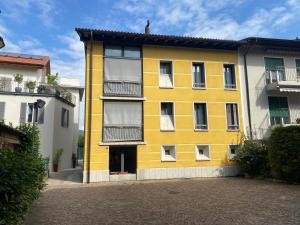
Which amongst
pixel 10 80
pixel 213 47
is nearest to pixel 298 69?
pixel 213 47

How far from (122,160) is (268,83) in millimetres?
12894

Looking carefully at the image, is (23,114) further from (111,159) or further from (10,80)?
(111,159)

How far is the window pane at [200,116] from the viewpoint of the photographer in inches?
803

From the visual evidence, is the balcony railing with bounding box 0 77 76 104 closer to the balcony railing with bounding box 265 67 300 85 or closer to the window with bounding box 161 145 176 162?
the window with bounding box 161 145 176 162

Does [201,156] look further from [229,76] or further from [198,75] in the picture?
[229,76]

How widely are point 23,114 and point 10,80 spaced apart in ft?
11.3

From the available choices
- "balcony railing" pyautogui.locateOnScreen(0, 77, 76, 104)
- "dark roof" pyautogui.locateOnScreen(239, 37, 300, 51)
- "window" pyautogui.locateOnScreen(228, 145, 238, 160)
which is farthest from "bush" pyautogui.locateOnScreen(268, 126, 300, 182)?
"balcony railing" pyautogui.locateOnScreen(0, 77, 76, 104)

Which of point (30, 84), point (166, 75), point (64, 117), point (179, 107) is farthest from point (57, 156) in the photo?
point (166, 75)

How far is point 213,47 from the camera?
2131 centimetres

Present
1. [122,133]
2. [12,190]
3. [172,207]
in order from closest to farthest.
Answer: [12,190]
[172,207]
[122,133]

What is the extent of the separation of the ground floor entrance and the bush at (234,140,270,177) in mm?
7500

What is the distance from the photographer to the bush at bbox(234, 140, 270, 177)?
60.8ft

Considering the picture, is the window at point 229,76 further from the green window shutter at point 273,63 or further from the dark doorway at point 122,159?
the dark doorway at point 122,159

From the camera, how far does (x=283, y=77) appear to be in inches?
872
